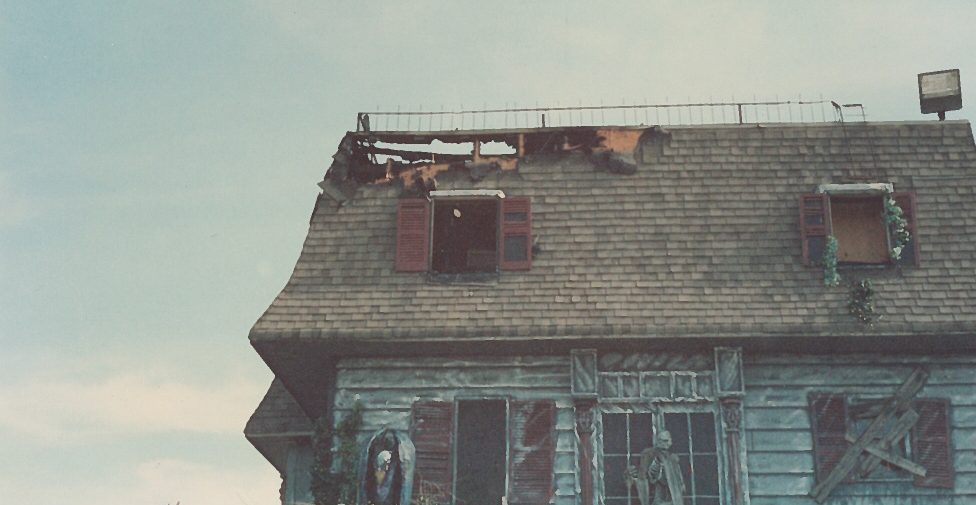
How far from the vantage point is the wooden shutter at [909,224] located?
57.4 feet

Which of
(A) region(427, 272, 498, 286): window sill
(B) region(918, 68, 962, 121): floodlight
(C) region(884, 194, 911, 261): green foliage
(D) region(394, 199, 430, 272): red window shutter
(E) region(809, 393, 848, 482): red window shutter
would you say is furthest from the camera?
(B) region(918, 68, 962, 121): floodlight

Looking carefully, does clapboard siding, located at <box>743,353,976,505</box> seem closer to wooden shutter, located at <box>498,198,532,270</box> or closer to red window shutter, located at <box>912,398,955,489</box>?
red window shutter, located at <box>912,398,955,489</box>

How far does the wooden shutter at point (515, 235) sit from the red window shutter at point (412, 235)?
1116mm

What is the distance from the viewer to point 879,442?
16.6 meters

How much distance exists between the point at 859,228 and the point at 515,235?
508 cm

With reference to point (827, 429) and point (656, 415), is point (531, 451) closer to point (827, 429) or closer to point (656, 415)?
point (656, 415)

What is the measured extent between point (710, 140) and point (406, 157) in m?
4.68

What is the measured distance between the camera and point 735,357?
55.7ft

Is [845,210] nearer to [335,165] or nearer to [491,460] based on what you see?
[491,460]

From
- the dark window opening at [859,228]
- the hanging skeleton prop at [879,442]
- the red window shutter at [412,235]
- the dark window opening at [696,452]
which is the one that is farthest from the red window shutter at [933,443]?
the red window shutter at [412,235]

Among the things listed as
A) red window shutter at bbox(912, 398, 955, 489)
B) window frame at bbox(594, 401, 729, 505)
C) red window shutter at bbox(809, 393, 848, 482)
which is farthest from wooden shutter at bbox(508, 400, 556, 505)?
red window shutter at bbox(912, 398, 955, 489)

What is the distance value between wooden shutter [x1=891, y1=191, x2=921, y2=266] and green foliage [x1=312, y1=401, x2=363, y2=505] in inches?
317

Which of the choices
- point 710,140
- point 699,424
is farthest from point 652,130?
point 699,424

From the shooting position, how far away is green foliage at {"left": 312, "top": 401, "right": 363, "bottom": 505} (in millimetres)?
16703
